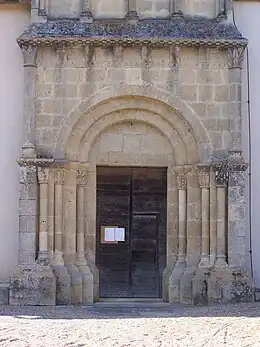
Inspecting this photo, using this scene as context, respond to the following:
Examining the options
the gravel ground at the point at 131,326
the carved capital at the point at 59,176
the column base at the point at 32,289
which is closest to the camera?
the gravel ground at the point at 131,326

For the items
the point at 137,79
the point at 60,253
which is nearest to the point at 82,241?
the point at 60,253

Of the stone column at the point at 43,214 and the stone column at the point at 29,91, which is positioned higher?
the stone column at the point at 29,91

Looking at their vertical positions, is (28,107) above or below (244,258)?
above

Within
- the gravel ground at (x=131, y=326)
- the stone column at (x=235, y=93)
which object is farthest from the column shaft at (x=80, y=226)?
the stone column at (x=235, y=93)

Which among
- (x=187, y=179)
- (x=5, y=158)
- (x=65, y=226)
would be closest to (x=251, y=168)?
(x=187, y=179)

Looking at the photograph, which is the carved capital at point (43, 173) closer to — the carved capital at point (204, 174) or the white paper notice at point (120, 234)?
the white paper notice at point (120, 234)

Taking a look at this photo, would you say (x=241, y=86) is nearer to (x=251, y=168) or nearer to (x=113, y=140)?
(x=251, y=168)

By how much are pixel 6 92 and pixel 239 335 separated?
257 inches

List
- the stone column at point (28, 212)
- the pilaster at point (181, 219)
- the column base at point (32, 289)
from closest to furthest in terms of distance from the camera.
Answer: the column base at point (32, 289) < the stone column at point (28, 212) < the pilaster at point (181, 219)

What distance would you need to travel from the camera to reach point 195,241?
13.6 meters

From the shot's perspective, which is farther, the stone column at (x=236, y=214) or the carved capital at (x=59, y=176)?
the carved capital at (x=59, y=176)

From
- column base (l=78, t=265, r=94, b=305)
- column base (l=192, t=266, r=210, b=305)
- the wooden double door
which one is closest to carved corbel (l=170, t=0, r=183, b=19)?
the wooden double door

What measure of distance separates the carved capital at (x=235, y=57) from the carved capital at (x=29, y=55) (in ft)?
11.1

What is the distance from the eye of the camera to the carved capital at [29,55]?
1334 centimetres
